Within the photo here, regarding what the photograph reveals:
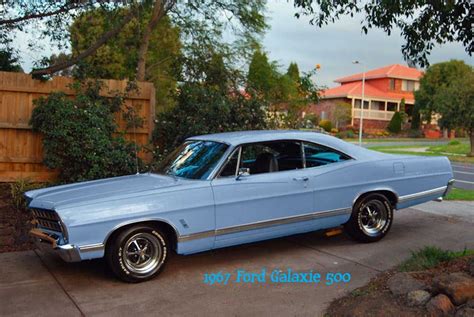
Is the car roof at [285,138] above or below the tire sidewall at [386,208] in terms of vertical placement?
above

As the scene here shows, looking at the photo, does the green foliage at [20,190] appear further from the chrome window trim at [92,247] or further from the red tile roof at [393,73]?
the red tile roof at [393,73]

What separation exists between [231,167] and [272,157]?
703mm

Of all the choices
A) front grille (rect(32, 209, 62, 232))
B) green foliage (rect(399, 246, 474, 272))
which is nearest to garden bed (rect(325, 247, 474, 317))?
green foliage (rect(399, 246, 474, 272))

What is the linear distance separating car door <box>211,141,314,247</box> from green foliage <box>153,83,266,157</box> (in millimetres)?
3454

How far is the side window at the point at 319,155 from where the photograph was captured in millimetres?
6523

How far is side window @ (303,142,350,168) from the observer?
6.52 metres

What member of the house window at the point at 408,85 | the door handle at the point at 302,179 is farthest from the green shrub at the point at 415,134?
the door handle at the point at 302,179

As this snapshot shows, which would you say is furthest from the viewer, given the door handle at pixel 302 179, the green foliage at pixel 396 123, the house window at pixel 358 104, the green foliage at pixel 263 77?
the house window at pixel 358 104

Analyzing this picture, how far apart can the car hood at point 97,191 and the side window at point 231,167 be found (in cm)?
46

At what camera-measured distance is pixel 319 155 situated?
6641mm

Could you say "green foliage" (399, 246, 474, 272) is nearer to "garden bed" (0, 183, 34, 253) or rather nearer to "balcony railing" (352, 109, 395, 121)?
"garden bed" (0, 183, 34, 253)

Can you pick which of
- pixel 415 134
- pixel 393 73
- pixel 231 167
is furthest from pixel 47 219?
pixel 393 73

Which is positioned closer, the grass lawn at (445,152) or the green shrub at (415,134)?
the grass lawn at (445,152)

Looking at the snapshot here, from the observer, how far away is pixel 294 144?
256 inches
